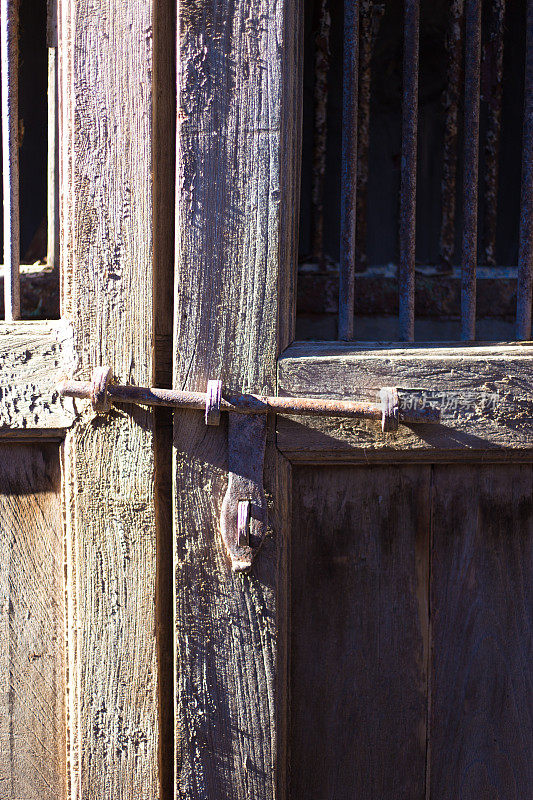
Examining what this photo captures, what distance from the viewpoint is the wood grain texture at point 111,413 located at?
71 cm

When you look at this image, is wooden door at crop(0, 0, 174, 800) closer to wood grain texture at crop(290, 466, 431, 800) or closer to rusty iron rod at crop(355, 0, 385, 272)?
wood grain texture at crop(290, 466, 431, 800)

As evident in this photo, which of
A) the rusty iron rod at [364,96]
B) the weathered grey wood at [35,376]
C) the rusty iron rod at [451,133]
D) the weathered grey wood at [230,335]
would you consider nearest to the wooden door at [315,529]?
the weathered grey wood at [230,335]

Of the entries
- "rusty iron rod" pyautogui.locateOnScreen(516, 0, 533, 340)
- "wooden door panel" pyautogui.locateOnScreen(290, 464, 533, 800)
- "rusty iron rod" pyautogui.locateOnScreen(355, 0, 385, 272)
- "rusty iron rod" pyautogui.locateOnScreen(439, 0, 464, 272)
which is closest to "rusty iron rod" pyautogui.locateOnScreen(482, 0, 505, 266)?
"rusty iron rod" pyautogui.locateOnScreen(439, 0, 464, 272)

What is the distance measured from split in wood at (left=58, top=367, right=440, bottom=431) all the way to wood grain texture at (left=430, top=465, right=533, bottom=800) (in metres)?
0.15

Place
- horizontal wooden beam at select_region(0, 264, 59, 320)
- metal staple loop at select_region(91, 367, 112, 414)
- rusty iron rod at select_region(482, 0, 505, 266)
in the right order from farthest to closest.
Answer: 1. rusty iron rod at select_region(482, 0, 505, 266)
2. horizontal wooden beam at select_region(0, 264, 59, 320)
3. metal staple loop at select_region(91, 367, 112, 414)

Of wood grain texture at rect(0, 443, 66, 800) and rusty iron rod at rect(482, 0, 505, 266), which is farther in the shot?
rusty iron rod at rect(482, 0, 505, 266)

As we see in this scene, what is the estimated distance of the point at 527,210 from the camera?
809mm

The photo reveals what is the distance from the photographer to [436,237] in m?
1.34

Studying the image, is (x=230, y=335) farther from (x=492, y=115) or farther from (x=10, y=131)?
(x=492, y=115)

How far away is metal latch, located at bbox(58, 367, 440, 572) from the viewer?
693 mm

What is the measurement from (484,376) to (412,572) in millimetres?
268

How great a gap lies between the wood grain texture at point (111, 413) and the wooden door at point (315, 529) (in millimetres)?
42

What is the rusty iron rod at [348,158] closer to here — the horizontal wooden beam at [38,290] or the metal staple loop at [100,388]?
the metal staple loop at [100,388]

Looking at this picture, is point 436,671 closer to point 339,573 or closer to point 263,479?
point 339,573
